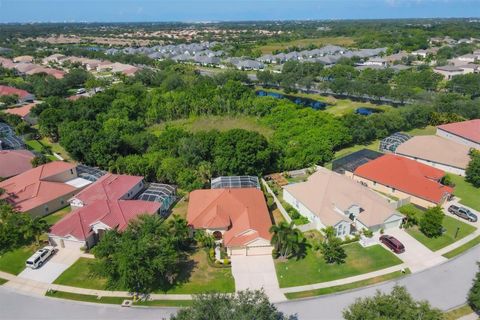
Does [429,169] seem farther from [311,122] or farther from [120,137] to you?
[120,137]

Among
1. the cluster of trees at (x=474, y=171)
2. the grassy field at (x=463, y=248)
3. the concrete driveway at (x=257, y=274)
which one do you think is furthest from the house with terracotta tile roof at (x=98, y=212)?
the cluster of trees at (x=474, y=171)

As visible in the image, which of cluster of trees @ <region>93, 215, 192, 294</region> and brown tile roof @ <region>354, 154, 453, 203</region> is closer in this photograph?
cluster of trees @ <region>93, 215, 192, 294</region>

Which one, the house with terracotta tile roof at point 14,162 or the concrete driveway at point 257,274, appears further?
the house with terracotta tile roof at point 14,162

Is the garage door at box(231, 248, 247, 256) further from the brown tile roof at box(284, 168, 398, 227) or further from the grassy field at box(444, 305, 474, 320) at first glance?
the grassy field at box(444, 305, 474, 320)

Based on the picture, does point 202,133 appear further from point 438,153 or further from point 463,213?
point 438,153

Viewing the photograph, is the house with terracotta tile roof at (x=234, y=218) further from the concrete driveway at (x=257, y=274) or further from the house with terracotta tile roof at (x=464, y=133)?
the house with terracotta tile roof at (x=464, y=133)

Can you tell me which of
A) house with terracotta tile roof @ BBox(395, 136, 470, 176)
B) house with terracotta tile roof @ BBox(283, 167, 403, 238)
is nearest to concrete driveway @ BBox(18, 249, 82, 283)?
house with terracotta tile roof @ BBox(283, 167, 403, 238)
